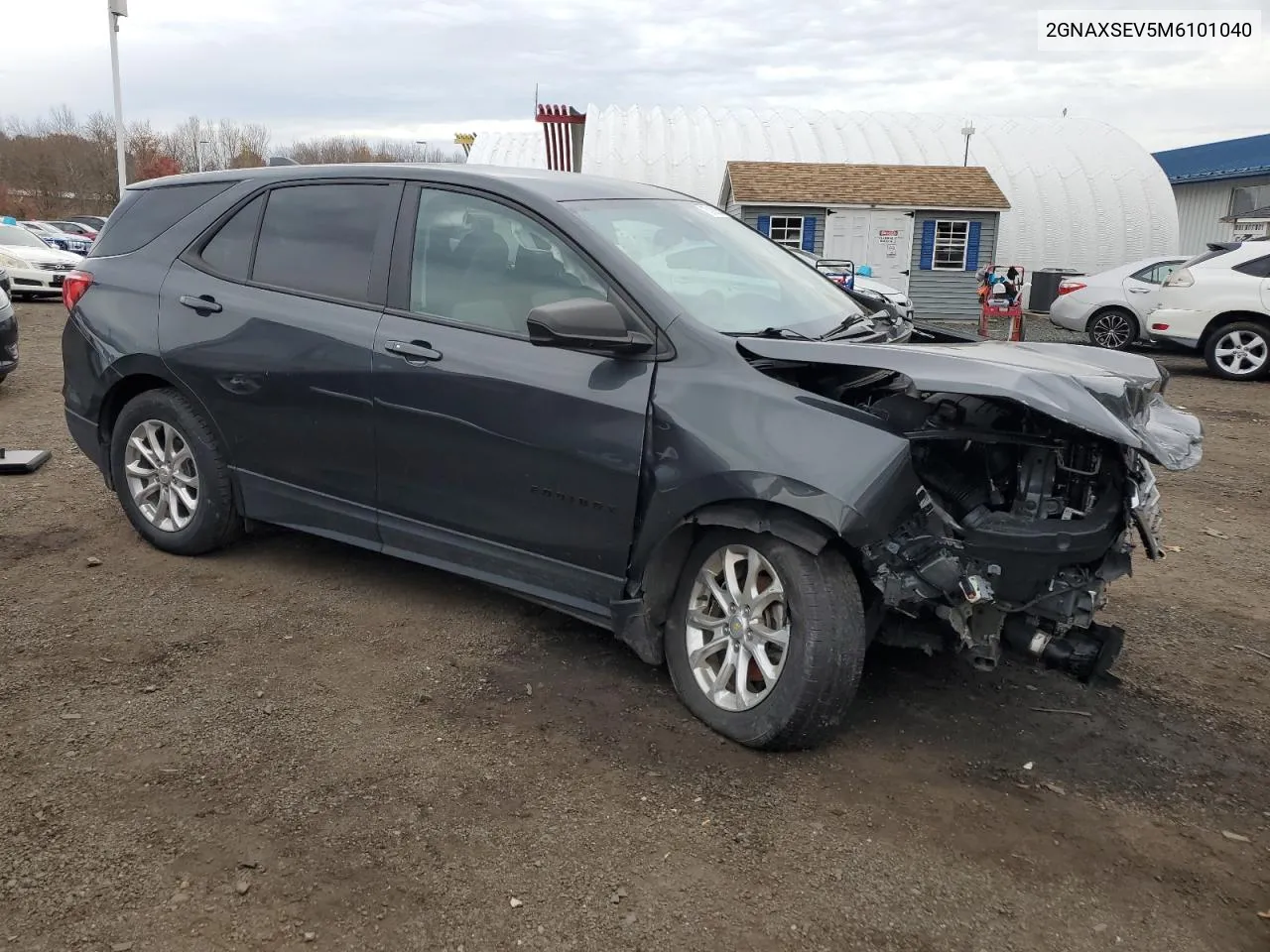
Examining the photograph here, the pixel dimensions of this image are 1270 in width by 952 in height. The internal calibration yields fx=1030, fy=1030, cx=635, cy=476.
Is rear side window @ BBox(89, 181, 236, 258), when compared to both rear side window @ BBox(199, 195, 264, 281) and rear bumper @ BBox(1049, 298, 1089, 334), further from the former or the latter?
rear bumper @ BBox(1049, 298, 1089, 334)

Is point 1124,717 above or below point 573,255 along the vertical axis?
below

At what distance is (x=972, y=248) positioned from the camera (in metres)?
23.1

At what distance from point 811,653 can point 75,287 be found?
13.1 feet

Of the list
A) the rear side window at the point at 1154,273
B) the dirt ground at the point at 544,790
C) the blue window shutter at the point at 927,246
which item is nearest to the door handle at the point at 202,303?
the dirt ground at the point at 544,790

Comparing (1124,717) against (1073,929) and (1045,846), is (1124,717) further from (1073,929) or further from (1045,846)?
(1073,929)

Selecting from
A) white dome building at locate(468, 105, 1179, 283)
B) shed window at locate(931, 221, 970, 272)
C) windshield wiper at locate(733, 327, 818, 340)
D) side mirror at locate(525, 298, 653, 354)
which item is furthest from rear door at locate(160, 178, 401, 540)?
white dome building at locate(468, 105, 1179, 283)

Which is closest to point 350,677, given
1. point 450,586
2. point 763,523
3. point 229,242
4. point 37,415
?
point 450,586

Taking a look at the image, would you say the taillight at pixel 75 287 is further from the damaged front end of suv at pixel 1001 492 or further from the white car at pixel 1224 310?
the white car at pixel 1224 310

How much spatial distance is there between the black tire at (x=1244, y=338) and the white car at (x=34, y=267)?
17776 millimetres

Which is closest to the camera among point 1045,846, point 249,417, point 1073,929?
point 1073,929

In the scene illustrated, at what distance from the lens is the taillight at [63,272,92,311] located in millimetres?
4898

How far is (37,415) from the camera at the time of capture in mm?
8188

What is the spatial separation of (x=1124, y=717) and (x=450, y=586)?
2.77 metres

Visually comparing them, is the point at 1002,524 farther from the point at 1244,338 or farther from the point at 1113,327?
the point at 1113,327
